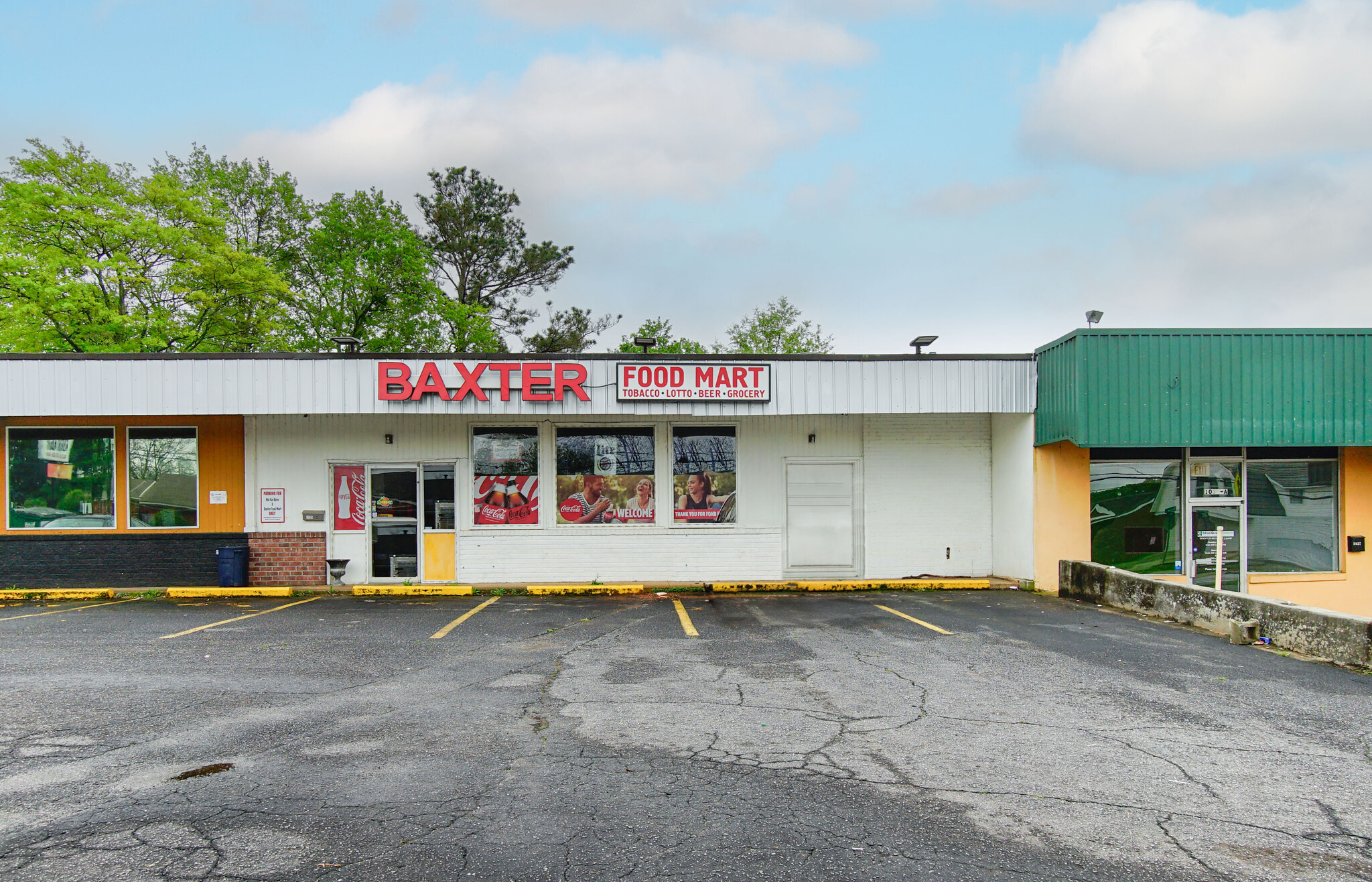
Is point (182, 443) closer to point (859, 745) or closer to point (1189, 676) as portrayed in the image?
point (859, 745)

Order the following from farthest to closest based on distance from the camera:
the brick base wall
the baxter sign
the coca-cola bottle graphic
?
1. the coca-cola bottle graphic
2. the brick base wall
3. the baxter sign

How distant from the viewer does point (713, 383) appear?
13656 mm

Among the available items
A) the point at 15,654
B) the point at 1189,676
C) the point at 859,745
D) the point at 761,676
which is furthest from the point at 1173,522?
the point at 15,654

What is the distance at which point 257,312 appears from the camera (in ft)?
96.7

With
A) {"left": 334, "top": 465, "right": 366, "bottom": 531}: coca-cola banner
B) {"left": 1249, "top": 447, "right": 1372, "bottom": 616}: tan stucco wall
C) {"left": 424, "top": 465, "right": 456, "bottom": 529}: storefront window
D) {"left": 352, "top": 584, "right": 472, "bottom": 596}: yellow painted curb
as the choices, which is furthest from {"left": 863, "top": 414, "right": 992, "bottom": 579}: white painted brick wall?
{"left": 334, "top": 465, "right": 366, "bottom": 531}: coca-cola banner

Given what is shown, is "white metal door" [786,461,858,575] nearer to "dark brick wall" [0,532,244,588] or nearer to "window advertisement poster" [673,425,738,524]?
"window advertisement poster" [673,425,738,524]

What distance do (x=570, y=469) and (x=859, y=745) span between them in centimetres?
978

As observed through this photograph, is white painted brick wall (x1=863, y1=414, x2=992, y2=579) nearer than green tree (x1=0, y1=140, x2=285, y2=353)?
Yes

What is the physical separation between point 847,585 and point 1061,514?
12.3ft

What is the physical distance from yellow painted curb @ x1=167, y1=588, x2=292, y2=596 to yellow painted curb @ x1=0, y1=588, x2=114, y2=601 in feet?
3.58

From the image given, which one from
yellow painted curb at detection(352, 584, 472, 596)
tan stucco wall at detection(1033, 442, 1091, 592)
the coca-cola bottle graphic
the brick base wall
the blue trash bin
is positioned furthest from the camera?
the coca-cola bottle graphic

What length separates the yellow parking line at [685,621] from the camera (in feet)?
32.5

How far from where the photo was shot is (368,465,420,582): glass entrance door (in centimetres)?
1435

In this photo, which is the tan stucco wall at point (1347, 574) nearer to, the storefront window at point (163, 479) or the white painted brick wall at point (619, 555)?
the white painted brick wall at point (619, 555)
